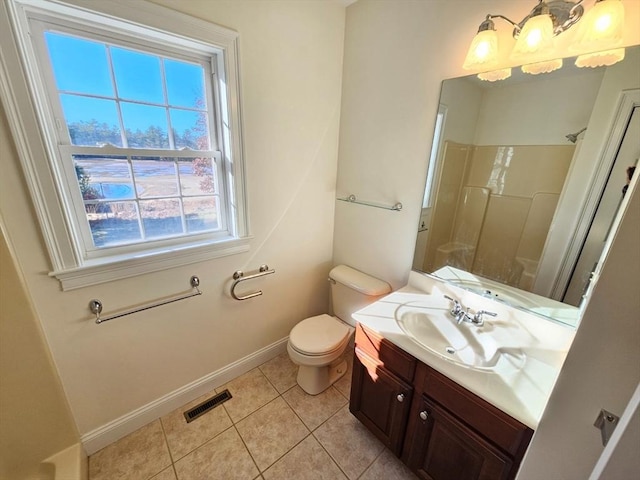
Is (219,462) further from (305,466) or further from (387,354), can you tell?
(387,354)

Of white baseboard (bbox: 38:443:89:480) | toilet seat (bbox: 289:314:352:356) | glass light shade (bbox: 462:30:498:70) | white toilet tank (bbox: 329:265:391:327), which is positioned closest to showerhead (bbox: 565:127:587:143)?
glass light shade (bbox: 462:30:498:70)

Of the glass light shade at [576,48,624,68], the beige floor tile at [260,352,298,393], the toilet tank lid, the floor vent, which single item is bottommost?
the floor vent

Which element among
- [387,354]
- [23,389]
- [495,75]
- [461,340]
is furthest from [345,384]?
[495,75]

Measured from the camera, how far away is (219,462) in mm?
1391

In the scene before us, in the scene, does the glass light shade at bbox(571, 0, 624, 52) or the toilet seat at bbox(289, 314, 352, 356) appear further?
the toilet seat at bbox(289, 314, 352, 356)

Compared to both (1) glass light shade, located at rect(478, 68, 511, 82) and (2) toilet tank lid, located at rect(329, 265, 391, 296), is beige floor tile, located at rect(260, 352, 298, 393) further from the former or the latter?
(1) glass light shade, located at rect(478, 68, 511, 82)

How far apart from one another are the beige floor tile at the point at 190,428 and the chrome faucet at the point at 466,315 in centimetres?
146

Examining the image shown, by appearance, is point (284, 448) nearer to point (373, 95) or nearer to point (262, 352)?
point (262, 352)

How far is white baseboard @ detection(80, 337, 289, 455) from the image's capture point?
1420 millimetres

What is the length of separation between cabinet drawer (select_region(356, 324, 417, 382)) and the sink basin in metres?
0.10

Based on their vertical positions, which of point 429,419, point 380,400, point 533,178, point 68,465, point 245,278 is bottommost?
point 68,465

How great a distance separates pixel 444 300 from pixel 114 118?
1919 millimetres

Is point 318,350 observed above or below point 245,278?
below

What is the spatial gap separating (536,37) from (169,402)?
8.51 feet
